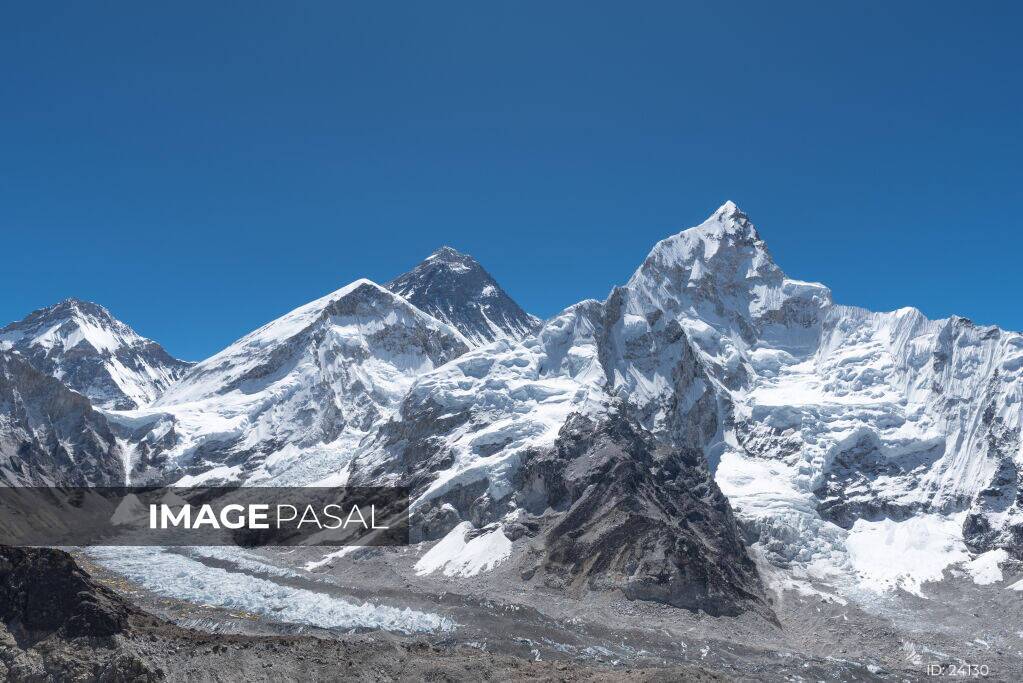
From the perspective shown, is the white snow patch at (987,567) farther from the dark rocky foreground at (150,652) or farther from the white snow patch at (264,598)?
the dark rocky foreground at (150,652)

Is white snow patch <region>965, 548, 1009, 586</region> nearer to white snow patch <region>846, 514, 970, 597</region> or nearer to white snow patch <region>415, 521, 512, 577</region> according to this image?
white snow patch <region>846, 514, 970, 597</region>

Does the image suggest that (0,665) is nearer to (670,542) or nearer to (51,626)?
(51,626)

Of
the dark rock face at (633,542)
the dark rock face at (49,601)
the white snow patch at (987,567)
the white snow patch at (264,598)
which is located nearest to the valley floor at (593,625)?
the white snow patch at (264,598)

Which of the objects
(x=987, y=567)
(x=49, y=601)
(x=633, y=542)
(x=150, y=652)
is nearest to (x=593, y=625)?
(x=633, y=542)

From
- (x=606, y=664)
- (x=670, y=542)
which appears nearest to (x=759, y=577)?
(x=670, y=542)

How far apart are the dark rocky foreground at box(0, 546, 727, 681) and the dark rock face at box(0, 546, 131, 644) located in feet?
0.29

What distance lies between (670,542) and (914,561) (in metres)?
61.5

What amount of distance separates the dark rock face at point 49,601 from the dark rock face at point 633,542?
9531cm

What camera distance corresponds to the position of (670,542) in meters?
168

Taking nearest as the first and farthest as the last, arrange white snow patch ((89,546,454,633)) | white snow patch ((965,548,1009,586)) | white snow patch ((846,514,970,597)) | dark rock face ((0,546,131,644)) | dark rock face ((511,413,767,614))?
dark rock face ((0,546,131,644)), white snow patch ((89,546,454,633)), dark rock face ((511,413,767,614)), white snow patch ((965,548,1009,586)), white snow patch ((846,514,970,597))

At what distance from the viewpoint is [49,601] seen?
271 ft

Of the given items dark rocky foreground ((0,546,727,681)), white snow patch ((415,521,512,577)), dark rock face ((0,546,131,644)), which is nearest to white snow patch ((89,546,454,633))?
white snow patch ((415,521,512,577))

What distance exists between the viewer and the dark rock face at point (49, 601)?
266 ft

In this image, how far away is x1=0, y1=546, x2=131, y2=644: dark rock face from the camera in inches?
3191
